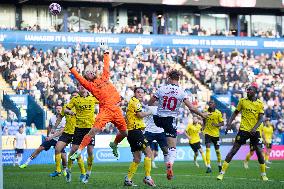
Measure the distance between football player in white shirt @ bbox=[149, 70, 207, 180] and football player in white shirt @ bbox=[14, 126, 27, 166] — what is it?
19.6m

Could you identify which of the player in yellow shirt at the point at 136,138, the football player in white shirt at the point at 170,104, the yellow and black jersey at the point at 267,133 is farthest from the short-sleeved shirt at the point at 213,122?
the football player in white shirt at the point at 170,104

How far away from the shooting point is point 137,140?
20609mm

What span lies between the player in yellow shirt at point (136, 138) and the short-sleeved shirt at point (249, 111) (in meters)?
3.51

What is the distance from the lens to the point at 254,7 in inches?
2576

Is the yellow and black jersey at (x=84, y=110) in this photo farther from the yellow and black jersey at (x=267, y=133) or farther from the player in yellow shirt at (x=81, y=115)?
the yellow and black jersey at (x=267, y=133)

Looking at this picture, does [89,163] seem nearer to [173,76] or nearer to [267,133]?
[173,76]

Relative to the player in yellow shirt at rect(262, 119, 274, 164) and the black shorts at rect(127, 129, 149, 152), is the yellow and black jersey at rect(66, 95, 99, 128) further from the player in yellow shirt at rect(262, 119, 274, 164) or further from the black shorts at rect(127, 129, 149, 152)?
the player in yellow shirt at rect(262, 119, 274, 164)

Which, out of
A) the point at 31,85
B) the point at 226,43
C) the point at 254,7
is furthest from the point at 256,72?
the point at 31,85

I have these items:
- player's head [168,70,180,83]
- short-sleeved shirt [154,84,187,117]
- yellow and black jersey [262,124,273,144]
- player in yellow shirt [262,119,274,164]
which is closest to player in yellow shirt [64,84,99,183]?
short-sleeved shirt [154,84,187,117]

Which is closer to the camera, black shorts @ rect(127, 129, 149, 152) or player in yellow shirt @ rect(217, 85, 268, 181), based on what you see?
black shorts @ rect(127, 129, 149, 152)

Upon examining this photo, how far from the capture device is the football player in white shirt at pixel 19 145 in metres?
38.6

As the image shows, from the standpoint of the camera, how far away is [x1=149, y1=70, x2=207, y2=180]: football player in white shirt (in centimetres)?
1975

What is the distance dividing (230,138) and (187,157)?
3.35 meters

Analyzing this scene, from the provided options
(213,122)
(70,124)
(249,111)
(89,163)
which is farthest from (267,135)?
(89,163)
